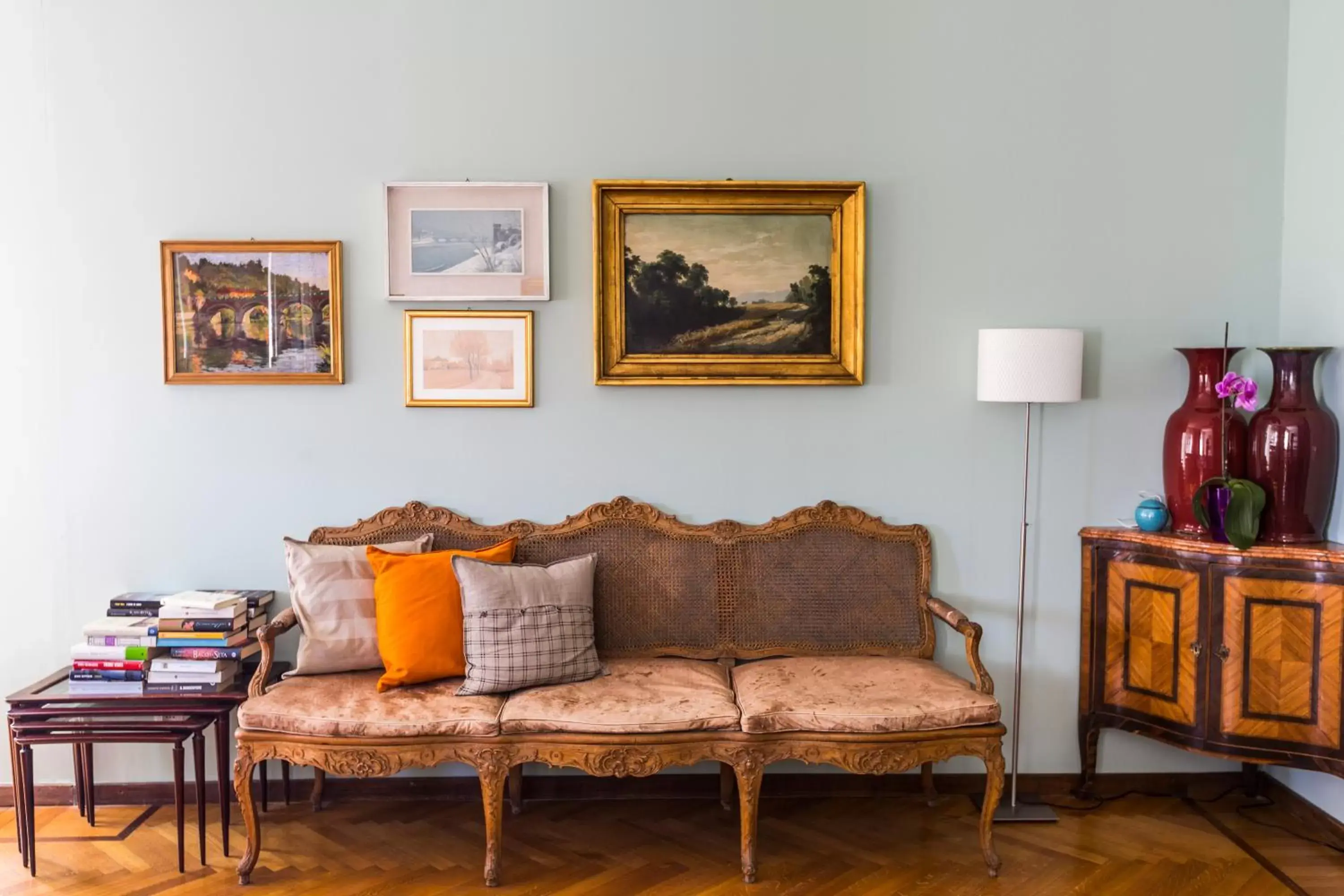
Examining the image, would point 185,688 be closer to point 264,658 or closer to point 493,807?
point 264,658

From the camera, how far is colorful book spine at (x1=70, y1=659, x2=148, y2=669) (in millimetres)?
3430

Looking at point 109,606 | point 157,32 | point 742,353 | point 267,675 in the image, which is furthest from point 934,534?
point 157,32

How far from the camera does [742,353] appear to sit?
12.4 feet

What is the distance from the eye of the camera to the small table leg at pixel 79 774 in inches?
141

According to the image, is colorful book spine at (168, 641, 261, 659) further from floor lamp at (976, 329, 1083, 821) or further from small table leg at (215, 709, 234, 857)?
floor lamp at (976, 329, 1083, 821)

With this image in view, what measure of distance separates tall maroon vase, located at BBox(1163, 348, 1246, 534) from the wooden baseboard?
3.42ft

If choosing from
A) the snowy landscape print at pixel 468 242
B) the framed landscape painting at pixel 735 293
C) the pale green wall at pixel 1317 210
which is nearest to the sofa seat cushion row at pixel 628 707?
the framed landscape painting at pixel 735 293

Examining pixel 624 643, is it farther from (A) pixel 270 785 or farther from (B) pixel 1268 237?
(B) pixel 1268 237

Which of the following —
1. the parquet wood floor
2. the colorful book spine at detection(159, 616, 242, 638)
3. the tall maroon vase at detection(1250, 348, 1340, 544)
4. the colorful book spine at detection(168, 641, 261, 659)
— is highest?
the tall maroon vase at detection(1250, 348, 1340, 544)

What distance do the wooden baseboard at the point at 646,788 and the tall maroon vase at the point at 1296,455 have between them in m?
1.06

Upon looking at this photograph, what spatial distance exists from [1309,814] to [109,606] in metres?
4.32

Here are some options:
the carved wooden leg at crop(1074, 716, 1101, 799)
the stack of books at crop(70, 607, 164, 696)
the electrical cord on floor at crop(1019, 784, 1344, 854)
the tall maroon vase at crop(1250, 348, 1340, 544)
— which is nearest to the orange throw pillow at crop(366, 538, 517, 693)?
the stack of books at crop(70, 607, 164, 696)

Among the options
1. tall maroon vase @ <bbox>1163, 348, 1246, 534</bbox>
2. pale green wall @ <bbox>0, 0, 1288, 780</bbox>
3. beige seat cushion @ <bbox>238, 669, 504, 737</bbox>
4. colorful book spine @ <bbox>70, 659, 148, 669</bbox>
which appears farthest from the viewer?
pale green wall @ <bbox>0, 0, 1288, 780</bbox>

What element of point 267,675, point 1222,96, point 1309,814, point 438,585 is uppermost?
point 1222,96
